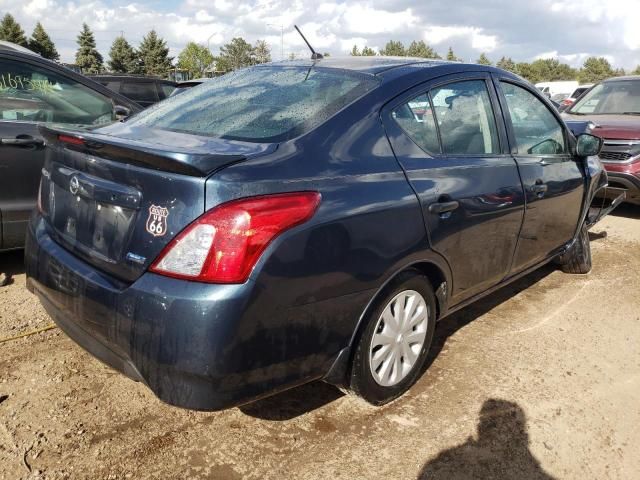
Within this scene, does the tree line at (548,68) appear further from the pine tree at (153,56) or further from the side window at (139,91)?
the side window at (139,91)

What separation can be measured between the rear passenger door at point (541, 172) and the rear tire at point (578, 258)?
18.8 inches

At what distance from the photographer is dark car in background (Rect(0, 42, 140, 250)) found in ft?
13.1

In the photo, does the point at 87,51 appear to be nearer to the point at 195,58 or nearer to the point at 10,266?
the point at 195,58

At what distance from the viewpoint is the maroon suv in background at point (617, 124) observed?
6750mm

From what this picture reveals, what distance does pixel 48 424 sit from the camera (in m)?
2.53

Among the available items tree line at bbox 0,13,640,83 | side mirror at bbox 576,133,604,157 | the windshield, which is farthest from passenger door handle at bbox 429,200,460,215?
tree line at bbox 0,13,640,83

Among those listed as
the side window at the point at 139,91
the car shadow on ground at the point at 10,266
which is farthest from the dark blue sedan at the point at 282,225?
the side window at the point at 139,91

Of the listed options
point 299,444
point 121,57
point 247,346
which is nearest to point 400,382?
point 299,444

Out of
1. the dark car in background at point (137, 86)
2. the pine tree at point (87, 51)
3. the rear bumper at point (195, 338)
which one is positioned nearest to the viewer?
the rear bumper at point (195, 338)

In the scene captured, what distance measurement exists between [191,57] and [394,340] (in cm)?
8964

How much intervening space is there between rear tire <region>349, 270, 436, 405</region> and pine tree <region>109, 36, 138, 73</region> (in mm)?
73174

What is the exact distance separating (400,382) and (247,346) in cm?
108

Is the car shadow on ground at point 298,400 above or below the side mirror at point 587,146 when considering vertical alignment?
below

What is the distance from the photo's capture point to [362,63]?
122 inches
